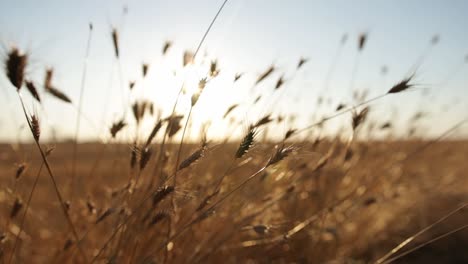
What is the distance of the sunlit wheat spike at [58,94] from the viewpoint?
172 centimetres

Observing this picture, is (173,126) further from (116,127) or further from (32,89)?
(32,89)

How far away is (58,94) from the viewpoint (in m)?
1.74

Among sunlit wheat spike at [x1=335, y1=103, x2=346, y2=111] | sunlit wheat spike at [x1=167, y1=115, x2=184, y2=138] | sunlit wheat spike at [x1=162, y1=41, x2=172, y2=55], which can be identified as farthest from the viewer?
sunlit wheat spike at [x1=162, y1=41, x2=172, y2=55]

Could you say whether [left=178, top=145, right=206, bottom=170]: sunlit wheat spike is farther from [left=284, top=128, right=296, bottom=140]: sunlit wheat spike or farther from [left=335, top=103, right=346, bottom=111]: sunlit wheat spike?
[left=335, top=103, right=346, bottom=111]: sunlit wheat spike

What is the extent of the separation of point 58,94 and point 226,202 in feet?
2.99

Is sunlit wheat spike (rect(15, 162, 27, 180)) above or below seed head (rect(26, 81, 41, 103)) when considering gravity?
below

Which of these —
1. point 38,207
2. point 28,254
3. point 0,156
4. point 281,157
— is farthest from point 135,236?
point 38,207

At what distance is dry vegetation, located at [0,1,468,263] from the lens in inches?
53.6

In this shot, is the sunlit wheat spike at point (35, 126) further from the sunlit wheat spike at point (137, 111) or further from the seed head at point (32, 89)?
the sunlit wheat spike at point (137, 111)

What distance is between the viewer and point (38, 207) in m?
4.20

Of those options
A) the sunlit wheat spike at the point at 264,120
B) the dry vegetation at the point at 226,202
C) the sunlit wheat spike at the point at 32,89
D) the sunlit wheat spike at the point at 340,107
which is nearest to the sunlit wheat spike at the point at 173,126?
the dry vegetation at the point at 226,202

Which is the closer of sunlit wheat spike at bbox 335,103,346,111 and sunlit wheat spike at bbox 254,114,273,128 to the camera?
sunlit wheat spike at bbox 254,114,273,128

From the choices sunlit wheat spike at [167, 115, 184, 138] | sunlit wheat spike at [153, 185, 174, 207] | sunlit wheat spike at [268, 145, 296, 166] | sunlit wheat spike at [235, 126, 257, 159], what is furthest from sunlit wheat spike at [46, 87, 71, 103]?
sunlit wheat spike at [268, 145, 296, 166]

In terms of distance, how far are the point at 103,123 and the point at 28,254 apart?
115cm
